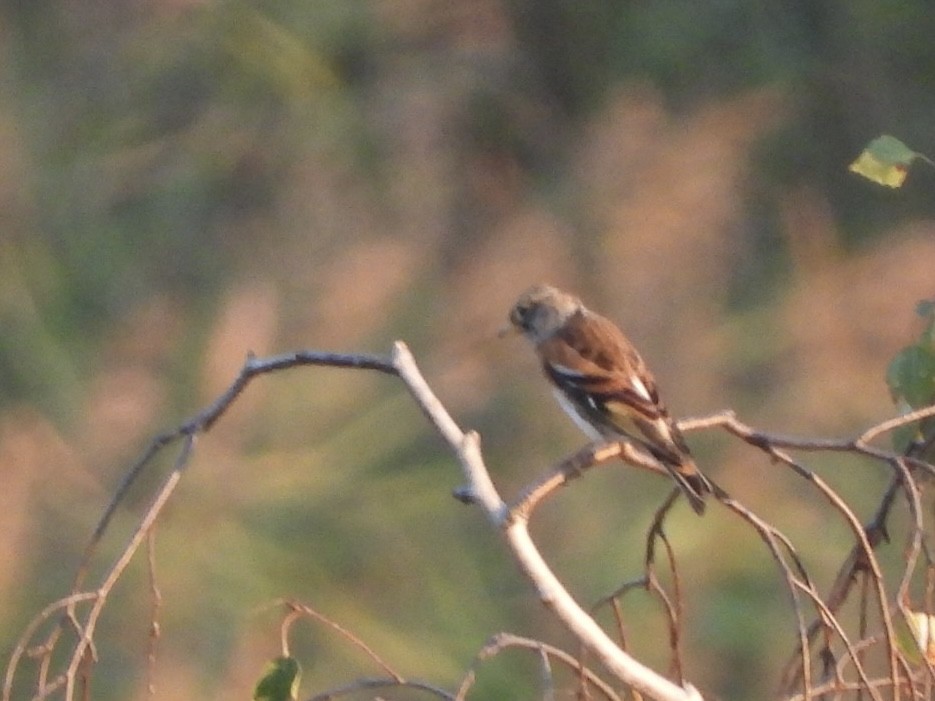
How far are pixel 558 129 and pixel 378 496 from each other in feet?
3.33

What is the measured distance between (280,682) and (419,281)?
2204 mm

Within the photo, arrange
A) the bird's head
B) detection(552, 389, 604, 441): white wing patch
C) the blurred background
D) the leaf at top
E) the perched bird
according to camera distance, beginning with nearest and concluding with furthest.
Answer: the leaf at top
the perched bird
detection(552, 389, 604, 441): white wing patch
the bird's head
the blurred background

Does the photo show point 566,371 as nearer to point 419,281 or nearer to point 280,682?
point 280,682

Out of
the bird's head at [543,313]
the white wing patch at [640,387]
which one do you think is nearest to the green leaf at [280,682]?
the white wing patch at [640,387]

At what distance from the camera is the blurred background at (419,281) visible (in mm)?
2826

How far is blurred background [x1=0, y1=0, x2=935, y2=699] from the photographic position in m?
2.83

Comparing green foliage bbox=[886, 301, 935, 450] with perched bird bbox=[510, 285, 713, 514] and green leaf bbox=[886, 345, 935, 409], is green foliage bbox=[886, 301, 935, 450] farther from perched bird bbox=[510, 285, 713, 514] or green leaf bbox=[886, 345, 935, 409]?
perched bird bbox=[510, 285, 713, 514]

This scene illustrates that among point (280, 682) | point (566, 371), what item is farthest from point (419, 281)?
point (280, 682)

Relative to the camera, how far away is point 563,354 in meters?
1.86

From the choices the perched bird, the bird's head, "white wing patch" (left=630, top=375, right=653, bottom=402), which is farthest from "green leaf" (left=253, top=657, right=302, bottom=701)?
the bird's head

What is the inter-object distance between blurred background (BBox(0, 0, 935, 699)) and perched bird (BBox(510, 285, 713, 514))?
926mm

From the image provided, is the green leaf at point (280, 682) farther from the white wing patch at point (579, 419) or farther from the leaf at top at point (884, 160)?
the white wing patch at point (579, 419)

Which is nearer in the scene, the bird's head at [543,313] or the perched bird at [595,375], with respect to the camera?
the perched bird at [595,375]

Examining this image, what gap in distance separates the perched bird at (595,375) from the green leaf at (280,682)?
523 mm
